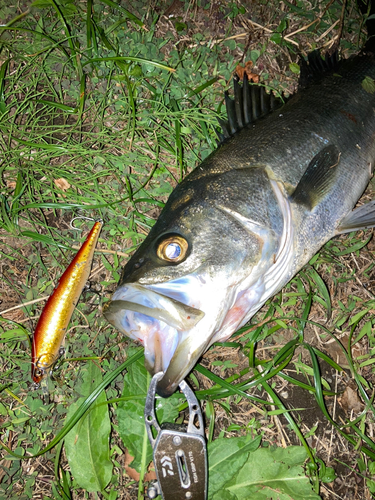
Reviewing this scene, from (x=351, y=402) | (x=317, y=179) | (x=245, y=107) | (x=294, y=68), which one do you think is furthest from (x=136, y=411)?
(x=294, y=68)

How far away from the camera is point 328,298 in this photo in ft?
9.83

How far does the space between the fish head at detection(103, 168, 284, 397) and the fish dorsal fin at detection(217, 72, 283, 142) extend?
2.01ft

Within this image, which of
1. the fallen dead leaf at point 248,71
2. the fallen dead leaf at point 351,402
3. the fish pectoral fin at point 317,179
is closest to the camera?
the fish pectoral fin at point 317,179

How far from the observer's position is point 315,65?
3.04 metres

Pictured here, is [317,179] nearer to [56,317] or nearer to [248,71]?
[248,71]

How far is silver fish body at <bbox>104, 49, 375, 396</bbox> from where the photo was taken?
80.9 inches

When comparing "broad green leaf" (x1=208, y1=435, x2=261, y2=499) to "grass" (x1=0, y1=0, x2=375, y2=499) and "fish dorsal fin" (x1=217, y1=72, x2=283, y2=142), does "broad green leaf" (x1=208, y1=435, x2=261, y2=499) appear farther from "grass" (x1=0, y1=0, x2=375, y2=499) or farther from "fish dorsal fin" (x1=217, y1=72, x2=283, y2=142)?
"fish dorsal fin" (x1=217, y1=72, x2=283, y2=142)

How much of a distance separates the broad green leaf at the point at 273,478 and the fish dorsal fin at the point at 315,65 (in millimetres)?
2882

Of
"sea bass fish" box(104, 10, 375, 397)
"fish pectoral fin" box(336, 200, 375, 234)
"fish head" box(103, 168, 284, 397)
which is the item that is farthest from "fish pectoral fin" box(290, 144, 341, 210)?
"fish head" box(103, 168, 284, 397)

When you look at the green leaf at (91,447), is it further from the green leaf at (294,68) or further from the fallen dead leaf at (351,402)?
the green leaf at (294,68)

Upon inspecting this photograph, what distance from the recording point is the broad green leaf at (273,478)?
2648mm

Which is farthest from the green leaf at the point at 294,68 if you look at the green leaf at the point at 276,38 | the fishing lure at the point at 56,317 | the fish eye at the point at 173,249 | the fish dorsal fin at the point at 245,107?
the fishing lure at the point at 56,317

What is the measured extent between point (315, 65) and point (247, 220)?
1.70 m

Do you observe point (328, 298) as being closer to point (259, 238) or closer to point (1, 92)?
point (259, 238)
